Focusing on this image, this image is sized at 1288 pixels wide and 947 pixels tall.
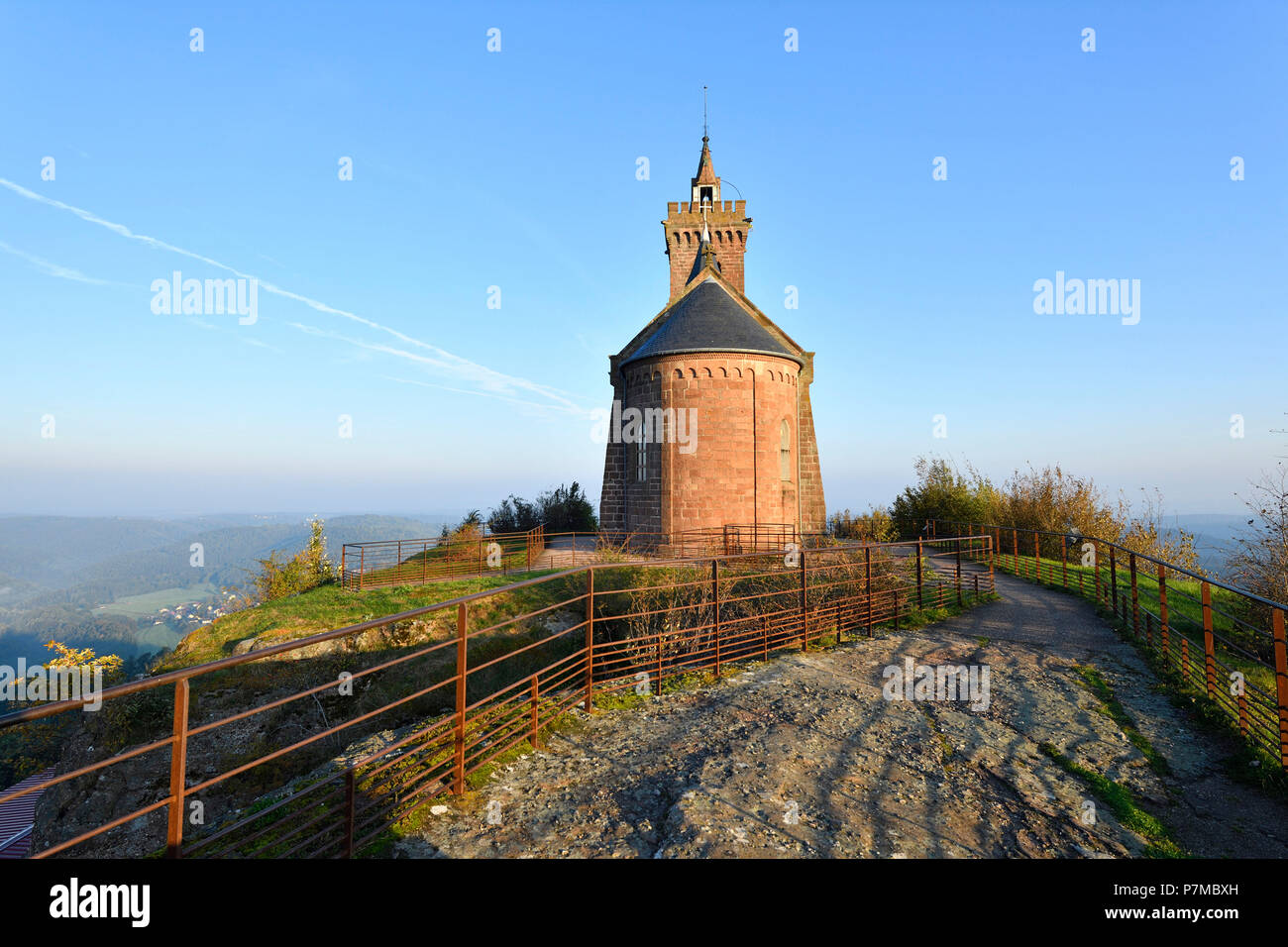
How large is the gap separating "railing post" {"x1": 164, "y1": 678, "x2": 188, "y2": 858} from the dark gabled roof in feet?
56.1

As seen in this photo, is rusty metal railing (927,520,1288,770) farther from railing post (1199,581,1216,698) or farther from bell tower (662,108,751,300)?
bell tower (662,108,751,300)

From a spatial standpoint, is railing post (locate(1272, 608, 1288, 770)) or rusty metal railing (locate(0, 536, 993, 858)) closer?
rusty metal railing (locate(0, 536, 993, 858))

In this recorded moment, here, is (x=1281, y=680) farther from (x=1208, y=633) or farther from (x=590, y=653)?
(x=590, y=653)

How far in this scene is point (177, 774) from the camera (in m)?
2.54

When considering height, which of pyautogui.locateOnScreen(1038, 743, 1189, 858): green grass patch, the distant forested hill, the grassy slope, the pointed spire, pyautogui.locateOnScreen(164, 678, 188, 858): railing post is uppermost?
the pointed spire

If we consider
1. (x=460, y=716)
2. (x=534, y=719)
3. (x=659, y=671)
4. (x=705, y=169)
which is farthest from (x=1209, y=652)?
(x=705, y=169)

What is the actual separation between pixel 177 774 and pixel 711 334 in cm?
1834

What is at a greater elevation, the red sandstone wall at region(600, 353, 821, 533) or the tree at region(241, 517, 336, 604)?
the red sandstone wall at region(600, 353, 821, 533)

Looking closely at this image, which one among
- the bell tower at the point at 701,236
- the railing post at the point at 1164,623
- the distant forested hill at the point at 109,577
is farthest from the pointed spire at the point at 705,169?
the distant forested hill at the point at 109,577

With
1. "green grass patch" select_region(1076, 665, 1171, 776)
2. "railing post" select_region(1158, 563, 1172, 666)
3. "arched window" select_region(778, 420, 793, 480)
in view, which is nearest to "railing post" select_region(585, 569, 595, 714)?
"green grass patch" select_region(1076, 665, 1171, 776)

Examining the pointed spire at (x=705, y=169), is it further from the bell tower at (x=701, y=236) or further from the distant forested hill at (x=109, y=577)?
the distant forested hill at (x=109, y=577)

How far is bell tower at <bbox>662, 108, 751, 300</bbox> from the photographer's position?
29.5m

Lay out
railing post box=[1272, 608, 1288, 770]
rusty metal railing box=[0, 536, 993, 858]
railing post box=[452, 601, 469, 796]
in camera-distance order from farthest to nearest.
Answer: railing post box=[1272, 608, 1288, 770]
rusty metal railing box=[0, 536, 993, 858]
railing post box=[452, 601, 469, 796]
